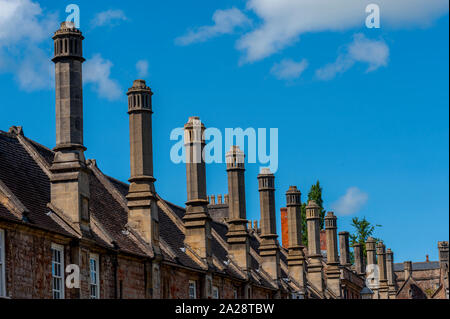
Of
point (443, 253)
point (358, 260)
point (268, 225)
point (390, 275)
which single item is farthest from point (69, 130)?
point (443, 253)

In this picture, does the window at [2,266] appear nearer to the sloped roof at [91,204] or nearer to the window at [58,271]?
the sloped roof at [91,204]

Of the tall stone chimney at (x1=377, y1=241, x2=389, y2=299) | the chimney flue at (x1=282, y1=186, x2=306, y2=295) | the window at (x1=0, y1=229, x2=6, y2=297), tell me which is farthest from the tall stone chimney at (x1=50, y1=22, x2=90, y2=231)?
the tall stone chimney at (x1=377, y1=241, x2=389, y2=299)

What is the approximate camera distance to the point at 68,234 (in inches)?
1030

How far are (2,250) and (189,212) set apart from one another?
15268mm

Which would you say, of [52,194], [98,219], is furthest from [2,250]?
[98,219]

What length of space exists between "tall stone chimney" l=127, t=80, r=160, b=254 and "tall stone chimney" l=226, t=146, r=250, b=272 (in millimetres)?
9899

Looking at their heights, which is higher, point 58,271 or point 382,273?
point 382,273

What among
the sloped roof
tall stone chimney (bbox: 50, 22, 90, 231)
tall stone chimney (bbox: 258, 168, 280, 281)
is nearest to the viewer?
the sloped roof

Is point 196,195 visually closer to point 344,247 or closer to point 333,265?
point 333,265

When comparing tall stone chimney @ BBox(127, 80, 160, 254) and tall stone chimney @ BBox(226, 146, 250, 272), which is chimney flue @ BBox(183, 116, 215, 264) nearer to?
tall stone chimney @ BBox(127, 80, 160, 254)

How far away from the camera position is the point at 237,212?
4356 cm

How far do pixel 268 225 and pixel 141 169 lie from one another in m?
14.8

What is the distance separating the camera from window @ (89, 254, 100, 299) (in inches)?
1107
